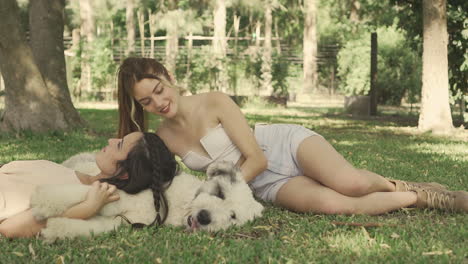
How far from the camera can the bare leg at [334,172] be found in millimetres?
4090

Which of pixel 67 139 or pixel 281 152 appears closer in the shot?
pixel 281 152

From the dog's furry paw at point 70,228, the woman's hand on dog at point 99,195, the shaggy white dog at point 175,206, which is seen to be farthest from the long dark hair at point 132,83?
the dog's furry paw at point 70,228

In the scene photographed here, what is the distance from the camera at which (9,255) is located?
3188mm

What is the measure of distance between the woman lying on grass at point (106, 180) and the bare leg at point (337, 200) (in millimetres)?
960

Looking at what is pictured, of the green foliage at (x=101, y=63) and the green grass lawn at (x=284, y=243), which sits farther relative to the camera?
the green foliage at (x=101, y=63)

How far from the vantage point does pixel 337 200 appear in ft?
13.6

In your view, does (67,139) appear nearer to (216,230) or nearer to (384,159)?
(384,159)

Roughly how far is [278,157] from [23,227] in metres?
1.89

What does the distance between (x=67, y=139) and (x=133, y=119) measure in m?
5.50

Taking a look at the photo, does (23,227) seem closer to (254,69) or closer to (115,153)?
(115,153)

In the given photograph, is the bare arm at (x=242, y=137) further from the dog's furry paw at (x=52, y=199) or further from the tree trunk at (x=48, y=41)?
the tree trunk at (x=48, y=41)

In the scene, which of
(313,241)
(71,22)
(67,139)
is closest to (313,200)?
(313,241)

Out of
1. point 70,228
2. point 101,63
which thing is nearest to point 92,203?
point 70,228

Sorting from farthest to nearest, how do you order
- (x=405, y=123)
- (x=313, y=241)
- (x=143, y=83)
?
(x=405, y=123)
(x=143, y=83)
(x=313, y=241)
